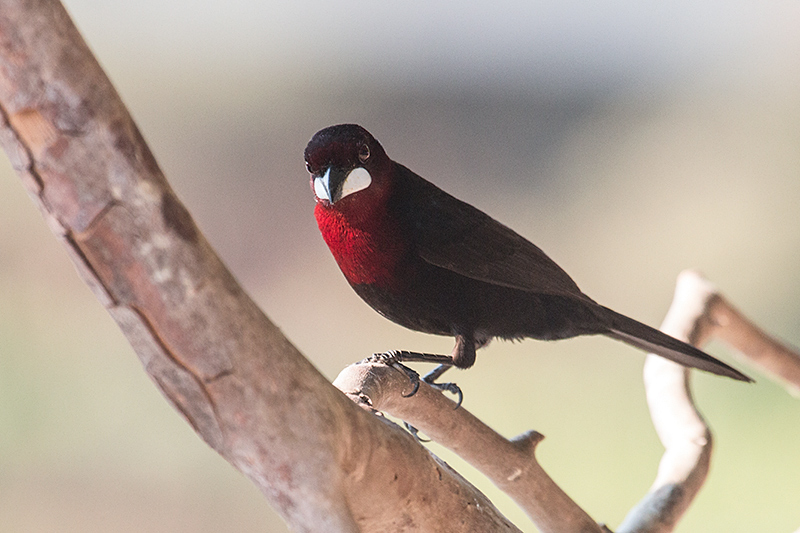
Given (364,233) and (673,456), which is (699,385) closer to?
(673,456)

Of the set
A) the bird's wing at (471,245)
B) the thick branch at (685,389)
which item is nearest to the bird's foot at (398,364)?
the bird's wing at (471,245)

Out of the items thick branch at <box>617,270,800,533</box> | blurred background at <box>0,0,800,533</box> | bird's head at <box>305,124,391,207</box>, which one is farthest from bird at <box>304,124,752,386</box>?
blurred background at <box>0,0,800,533</box>

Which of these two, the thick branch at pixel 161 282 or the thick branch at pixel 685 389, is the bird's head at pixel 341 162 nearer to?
the thick branch at pixel 161 282

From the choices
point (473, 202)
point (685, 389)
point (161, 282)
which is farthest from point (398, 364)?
point (473, 202)

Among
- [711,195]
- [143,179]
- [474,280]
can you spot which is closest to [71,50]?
[143,179]

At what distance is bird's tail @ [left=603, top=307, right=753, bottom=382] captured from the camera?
102 cm

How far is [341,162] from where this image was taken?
0.87 meters

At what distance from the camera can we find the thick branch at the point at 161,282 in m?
0.51

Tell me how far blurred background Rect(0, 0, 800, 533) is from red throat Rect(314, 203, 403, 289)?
1.01 m

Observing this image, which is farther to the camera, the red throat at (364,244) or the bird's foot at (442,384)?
the bird's foot at (442,384)

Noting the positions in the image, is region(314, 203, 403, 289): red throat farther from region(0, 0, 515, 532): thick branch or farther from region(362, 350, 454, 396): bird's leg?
region(0, 0, 515, 532): thick branch

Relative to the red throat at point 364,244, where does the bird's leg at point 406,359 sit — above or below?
below

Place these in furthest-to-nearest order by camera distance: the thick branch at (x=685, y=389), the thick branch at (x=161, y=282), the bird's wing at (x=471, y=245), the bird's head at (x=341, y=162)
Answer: the thick branch at (x=685, y=389) < the bird's wing at (x=471, y=245) < the bird's head at (x=341, y=162) < the thick branch at (x=161, y=282)

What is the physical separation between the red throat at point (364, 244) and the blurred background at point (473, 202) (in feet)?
3.31
